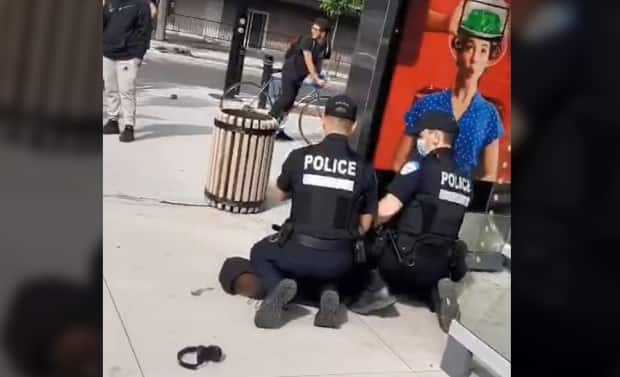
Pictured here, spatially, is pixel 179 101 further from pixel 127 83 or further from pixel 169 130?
pixel 127 83

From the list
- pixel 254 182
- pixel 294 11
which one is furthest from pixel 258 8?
pixel 254 182

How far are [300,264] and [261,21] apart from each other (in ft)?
91.8

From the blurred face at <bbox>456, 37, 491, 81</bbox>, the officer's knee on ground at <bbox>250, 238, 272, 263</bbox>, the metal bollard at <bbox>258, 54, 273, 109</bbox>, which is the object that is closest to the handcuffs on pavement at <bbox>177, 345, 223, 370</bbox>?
the officer's knee on ground at <bbox>250, 238, 272, 263</bbox>

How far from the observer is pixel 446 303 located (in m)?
4.54

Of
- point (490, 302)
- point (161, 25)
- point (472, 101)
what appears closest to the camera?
point (490, 302)

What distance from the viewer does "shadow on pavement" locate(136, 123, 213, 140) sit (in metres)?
8.46

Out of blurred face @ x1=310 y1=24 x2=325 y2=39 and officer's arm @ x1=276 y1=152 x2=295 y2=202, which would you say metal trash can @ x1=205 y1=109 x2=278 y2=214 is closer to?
officer's arm @ x1=276 y1=152 x2=295 y2=202

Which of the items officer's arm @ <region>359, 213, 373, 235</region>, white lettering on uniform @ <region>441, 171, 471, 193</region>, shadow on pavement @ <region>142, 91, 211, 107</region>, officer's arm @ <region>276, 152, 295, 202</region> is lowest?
shadow on pavement @ <region>142, 91, 211, 107</region>

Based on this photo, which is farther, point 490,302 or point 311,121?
point 311,121

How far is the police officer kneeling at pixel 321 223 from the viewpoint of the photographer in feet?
14.0

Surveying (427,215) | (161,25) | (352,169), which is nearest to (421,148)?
(427,215)

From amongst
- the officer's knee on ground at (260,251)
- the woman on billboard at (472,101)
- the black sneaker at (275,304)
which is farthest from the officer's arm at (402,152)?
the black sneaker at (275,304)

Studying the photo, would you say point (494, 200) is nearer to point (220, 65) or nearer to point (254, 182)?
point (254, 182)

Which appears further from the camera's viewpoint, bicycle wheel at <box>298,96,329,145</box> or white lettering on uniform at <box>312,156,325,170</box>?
bicycle wheel at <box>298,96,329,145</box>
